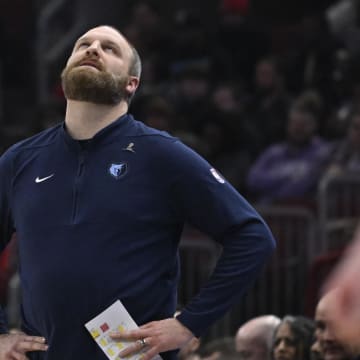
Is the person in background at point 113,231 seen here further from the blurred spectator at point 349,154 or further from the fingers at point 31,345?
the blurred spectator at point 349,154

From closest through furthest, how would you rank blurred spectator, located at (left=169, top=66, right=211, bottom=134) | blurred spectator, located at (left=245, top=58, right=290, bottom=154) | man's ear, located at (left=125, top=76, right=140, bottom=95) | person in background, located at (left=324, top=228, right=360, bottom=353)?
1. person in background, located at (left=324, top=228, right=360, bottom=353)
2. man's ear, located at (left=125, top=76, right=140, bottom=95)
3. blurred spectator, located at (left=245, top=58, right=290, bottom=154)
4. blurred spectator, located at (left=169, top=66, right=211, bottom=134)

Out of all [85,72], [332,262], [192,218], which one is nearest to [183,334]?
[192,218]

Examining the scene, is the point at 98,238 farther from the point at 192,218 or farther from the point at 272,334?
the point at 272,334

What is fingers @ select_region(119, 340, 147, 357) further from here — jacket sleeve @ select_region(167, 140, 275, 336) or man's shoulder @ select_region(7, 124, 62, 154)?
man's shoulder @ select_region(7, 124, 62, 154)

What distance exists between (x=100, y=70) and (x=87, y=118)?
0.17m

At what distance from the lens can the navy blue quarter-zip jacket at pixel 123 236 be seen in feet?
11.6

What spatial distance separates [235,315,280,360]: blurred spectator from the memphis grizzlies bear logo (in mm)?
2216

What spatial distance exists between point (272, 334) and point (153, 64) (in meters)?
5.84

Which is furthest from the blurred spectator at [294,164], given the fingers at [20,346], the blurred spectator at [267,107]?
the fingers at [20,346]

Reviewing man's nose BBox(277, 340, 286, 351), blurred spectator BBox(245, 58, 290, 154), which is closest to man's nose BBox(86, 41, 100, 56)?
man's nose BBox(277, 340, 286, 351)

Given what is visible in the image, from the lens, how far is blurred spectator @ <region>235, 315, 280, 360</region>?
562 cm

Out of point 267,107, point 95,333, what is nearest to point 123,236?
point 95,333

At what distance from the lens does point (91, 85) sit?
3684mm

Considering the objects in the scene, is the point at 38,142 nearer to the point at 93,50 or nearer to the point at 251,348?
the point at 93,50
